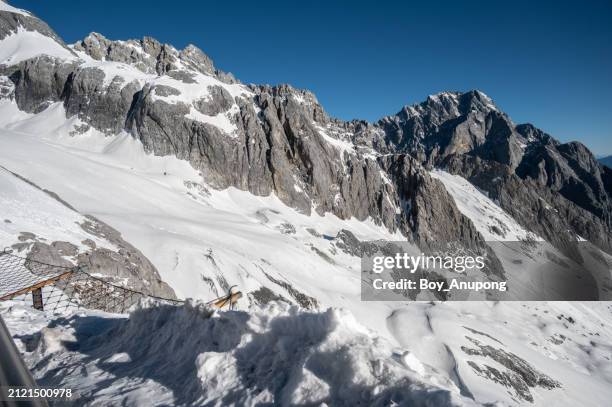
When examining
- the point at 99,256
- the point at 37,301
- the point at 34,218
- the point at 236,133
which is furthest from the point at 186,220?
the point at 37,301

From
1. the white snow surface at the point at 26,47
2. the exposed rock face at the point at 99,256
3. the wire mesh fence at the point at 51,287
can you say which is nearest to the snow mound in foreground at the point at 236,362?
the wire mesh fence at the point at 51,287

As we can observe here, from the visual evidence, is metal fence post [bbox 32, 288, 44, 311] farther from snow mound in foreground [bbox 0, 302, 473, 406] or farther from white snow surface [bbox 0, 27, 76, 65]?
white snow surface [bbox 0, 27, 76, 65]

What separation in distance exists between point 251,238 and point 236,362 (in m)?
51.4

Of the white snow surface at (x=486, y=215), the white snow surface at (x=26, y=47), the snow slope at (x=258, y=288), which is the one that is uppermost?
the white snow surface at (x=26, y=47)

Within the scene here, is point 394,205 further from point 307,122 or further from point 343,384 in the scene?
point 343,384

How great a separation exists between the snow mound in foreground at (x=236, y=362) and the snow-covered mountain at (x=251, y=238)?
3cm

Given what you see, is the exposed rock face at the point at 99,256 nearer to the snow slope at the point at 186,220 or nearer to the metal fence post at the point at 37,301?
the metal fence post at the point at 37,301

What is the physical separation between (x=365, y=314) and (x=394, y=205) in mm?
65691

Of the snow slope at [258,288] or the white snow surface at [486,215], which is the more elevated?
the white snow surface at [486,215]

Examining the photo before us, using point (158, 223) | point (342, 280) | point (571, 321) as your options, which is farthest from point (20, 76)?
point (571, 321)

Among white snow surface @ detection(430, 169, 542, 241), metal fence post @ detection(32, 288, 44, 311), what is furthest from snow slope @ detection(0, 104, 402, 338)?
white snow surface @ detection(430, 169, 542, 241)

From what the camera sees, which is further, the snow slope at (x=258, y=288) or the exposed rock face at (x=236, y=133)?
the exposed rock face at (x=236, y=133)

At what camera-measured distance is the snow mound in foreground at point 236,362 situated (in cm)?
530

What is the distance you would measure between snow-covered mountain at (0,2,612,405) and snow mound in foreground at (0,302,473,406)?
35 millimetres
